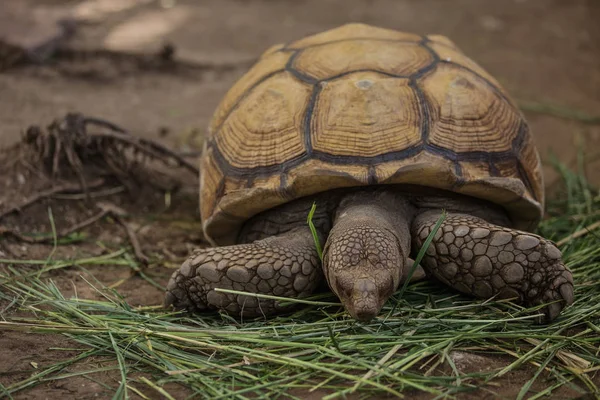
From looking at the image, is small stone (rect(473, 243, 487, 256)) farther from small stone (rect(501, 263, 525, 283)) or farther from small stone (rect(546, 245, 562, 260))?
small stone (rect(546, 245, 562, 260))

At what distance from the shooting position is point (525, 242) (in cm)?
284

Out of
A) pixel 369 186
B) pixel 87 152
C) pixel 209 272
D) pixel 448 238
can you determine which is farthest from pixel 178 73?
pixel 448 238

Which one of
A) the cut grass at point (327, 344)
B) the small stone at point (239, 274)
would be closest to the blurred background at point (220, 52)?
the cut grass at point (327, 344)

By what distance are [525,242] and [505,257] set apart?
3.7 inches

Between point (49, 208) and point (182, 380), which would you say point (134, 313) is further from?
point (49, 208)

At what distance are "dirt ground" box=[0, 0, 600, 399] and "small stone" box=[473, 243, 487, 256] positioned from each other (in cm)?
49

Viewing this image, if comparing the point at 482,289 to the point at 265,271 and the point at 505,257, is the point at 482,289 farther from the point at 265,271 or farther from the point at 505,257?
the point at 265,271

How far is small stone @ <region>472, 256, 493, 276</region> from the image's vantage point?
2891 mm

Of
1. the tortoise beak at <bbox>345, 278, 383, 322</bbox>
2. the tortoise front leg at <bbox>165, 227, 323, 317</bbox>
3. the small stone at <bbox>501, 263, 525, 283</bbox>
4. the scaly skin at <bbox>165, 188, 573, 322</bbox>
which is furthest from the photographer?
the tortoise front leg at <bbox>165, 227, 323, 317</bbox>

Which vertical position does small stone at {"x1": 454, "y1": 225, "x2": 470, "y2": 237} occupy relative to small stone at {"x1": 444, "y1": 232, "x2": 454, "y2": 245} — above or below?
above

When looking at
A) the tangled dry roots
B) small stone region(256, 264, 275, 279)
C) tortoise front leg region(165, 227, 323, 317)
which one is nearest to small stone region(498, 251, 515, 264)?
tortoise front leg region(165, 227, 323, 317)

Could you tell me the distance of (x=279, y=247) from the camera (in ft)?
9.99

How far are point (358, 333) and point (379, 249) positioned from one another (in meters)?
0.32

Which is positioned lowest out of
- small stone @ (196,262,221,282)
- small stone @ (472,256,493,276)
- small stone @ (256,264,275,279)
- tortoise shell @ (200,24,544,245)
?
small stone @ (196,262,221,282)
